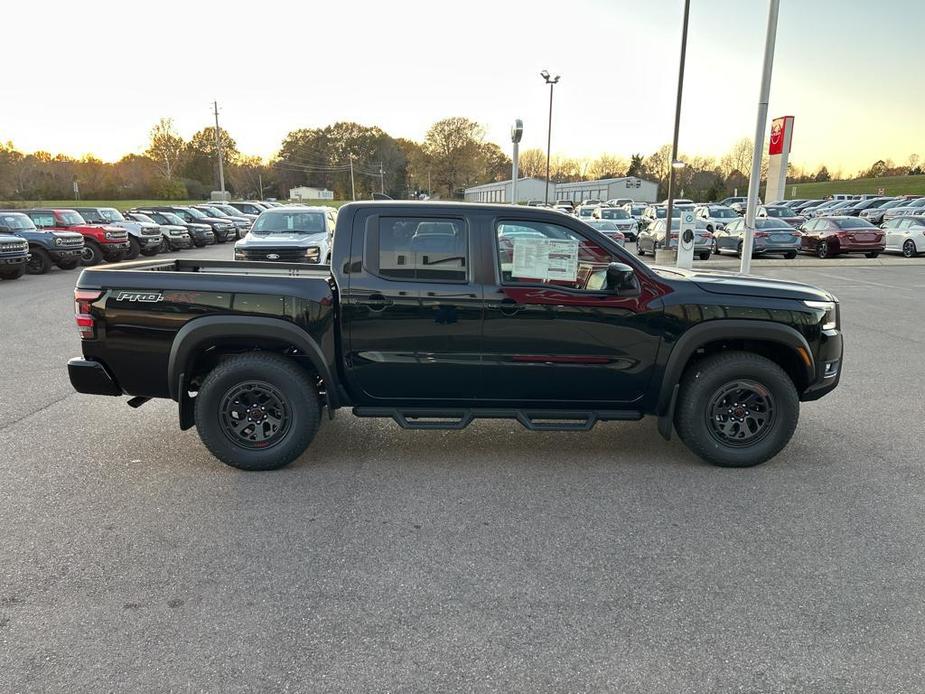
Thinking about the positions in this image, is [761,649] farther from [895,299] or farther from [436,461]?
[895,299]

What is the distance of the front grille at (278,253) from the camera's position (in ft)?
44.2

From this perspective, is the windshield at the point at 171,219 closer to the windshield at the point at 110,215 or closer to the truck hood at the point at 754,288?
the windshield at the point at 110,215

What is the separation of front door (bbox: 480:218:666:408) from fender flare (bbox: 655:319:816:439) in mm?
150

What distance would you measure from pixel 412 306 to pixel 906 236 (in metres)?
25.1

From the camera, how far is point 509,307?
14.2ft

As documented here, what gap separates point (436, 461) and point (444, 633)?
195cm

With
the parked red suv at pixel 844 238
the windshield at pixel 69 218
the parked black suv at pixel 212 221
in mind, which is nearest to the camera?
the windshield at pixel 69 218

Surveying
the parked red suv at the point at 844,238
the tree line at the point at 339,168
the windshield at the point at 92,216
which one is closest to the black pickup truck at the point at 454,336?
the windshield at the point at 92,216

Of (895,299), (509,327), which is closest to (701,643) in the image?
(509,327)

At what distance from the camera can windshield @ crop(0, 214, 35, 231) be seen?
16.5 metres

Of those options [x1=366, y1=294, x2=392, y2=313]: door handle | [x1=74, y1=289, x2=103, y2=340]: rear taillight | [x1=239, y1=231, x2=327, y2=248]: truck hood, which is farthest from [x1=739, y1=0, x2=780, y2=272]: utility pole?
[x1=74, y1=289, x2=103, y2=340]: rear taillight

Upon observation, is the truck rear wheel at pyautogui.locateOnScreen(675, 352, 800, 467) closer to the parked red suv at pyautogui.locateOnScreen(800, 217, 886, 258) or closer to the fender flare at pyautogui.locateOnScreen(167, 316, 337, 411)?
the fender flare at pyautogui.locateOnScreen(167, 316, 337, 411)

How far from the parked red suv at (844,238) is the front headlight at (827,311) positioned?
2104 centimetres

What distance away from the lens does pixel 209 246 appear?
2969 centimetres
